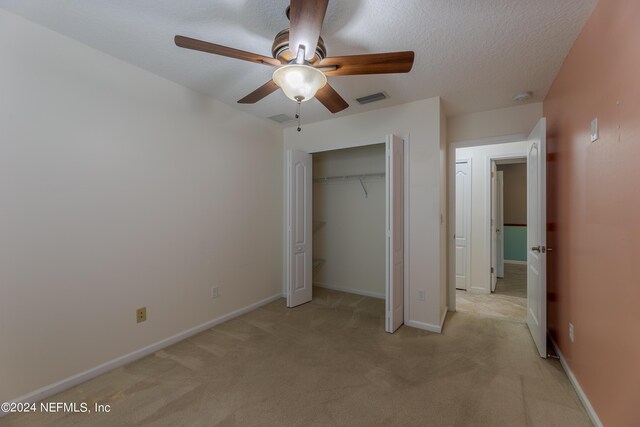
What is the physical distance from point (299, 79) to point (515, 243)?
708 cm

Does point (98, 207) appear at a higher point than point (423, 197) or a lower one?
lower

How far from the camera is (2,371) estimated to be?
1778 mm

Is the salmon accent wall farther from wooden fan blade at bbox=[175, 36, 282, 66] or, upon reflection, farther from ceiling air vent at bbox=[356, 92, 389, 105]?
wooden fan blade at bbox=[175, 36, 282, 66]

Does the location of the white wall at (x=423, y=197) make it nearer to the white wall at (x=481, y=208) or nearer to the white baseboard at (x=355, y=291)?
the white baseboard at (x=355, y=291)

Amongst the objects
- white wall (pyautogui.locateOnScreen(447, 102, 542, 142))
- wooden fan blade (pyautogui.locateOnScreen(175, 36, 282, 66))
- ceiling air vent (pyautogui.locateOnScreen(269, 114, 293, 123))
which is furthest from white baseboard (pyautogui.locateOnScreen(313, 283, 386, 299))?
wooden fan blade (pyautogui.locateOnScreen(175, 36, 282, 66))

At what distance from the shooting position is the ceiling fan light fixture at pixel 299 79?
1510 mm

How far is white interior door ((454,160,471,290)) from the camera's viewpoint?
14.2ft

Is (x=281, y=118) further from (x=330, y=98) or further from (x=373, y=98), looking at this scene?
(x=330, y=98)

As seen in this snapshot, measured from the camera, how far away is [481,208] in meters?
4.23

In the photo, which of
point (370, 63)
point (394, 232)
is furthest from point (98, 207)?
point (394, 232)

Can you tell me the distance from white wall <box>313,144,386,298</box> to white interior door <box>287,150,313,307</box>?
726 millimetres

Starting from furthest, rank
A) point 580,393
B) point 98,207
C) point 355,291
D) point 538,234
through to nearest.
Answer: point 355,291
point 538,234
point 98,207
point 580,393

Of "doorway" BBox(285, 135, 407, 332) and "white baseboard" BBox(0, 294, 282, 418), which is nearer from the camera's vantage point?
"white baseboard" BBox(0, 294, 282, 418)

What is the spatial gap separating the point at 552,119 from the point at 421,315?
2298 mm
